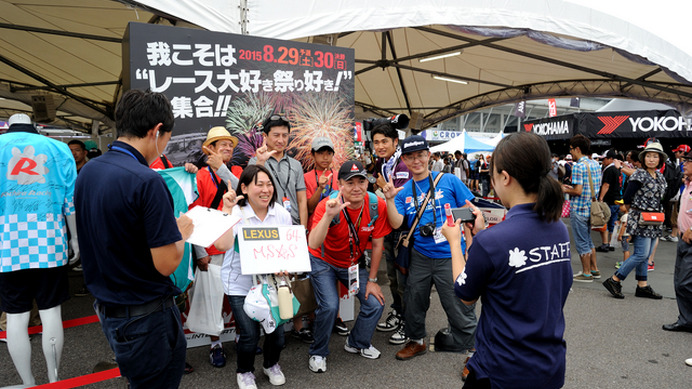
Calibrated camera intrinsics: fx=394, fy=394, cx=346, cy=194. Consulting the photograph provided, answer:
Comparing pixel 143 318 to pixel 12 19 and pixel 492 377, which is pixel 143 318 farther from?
pixel 12 19

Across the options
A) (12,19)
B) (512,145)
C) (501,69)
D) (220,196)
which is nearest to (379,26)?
(220,196)

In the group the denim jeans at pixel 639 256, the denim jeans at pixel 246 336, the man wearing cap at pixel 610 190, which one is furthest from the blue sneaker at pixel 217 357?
the man wearing cap at pixel 610 190

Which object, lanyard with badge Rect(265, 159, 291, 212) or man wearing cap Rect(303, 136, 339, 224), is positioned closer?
lanyard with badge Rect(265, 159, 291, 212)

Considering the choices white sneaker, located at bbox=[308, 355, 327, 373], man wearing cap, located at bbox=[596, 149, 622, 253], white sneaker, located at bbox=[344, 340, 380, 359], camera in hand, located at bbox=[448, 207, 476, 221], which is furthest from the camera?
man wearing cap, located at bbox=[596, 149, 622, 253]

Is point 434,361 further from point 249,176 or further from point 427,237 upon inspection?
point 249,176

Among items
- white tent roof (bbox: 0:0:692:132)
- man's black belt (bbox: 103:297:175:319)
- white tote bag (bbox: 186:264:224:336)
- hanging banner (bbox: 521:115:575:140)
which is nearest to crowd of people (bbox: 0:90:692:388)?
man's black belt (bbox: 103:297:175:319)

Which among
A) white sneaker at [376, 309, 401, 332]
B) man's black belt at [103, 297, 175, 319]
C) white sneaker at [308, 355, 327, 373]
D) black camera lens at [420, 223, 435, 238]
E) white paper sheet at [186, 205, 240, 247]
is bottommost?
white sneaker at [376, 309, 401, 332]

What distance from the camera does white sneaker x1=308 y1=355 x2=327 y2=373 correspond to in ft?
10.7

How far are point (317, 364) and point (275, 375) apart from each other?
365mm

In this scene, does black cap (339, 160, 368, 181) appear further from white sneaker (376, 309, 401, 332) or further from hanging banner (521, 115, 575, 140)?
hanging banner (521, 115, 575, 140)

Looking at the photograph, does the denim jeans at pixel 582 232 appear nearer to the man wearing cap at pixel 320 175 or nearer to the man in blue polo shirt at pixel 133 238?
the man wearing cap at pixel 320 175

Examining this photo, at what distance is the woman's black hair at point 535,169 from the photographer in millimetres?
1518

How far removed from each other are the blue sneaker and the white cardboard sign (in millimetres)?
1100

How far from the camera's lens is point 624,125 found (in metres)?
13.6
